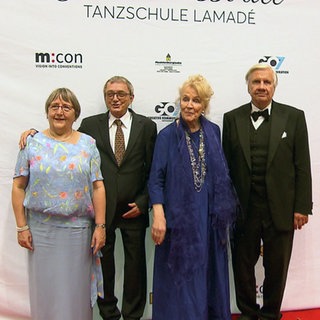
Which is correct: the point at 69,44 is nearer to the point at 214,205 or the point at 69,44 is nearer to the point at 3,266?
the point at 214,205

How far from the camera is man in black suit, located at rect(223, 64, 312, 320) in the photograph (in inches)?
83.7

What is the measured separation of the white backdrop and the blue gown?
578mm

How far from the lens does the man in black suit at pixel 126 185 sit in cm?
215

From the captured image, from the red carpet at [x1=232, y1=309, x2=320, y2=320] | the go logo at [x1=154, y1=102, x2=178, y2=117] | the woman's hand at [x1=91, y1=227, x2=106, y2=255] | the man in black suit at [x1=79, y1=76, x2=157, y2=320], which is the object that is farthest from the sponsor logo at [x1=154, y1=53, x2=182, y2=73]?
the red carpet at [x1=232, y1=309, x2=320, y2=320]

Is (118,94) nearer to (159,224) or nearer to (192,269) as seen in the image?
(159,224)

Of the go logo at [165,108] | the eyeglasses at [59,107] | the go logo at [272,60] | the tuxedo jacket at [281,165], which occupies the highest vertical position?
the go logo at [272,60]

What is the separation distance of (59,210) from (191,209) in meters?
0.65

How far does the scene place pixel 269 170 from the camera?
6.93 feet

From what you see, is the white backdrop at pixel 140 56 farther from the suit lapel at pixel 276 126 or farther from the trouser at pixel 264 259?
the trouser at pixel 264 259

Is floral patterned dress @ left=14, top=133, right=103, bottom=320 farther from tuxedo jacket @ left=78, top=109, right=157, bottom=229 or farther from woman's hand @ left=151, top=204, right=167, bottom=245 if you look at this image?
woman's hand @ left=151, top=204, right=167, bottom=245

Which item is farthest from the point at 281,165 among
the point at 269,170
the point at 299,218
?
the point at 299,218

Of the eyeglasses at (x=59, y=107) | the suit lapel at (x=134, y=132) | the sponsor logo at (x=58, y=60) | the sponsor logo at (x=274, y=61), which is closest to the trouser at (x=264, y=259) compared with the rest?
the suit lapel at (x=134, y=132)

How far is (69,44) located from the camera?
2412mm

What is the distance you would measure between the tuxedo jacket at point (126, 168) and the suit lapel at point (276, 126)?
2.20ft
